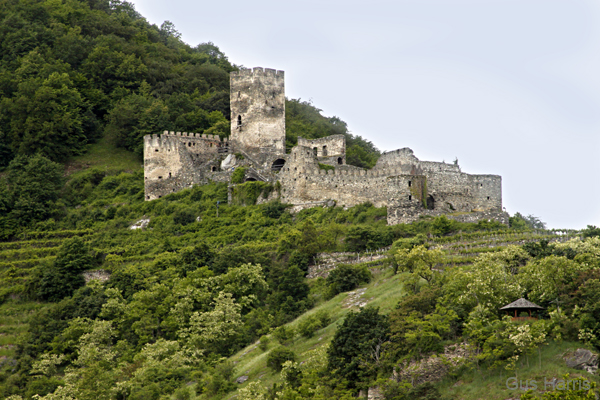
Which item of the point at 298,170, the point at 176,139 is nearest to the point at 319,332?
the point at 298,170

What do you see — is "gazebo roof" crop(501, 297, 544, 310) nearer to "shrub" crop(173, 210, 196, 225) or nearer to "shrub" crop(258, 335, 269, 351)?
"shrub" crop(258, 335, 269, 351)

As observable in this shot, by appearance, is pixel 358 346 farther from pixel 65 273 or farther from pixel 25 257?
pixel 25 257

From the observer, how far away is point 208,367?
126 ft

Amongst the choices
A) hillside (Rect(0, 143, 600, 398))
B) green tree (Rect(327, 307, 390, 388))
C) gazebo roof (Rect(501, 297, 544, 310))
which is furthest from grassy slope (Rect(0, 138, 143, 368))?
gazebo roof (Rect(501, 297, 544, 310))

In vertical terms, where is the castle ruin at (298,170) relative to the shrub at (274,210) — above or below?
above

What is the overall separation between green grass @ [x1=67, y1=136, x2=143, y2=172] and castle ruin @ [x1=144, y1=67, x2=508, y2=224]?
782 cm

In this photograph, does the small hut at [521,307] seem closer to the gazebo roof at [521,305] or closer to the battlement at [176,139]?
the gazebo roof at [521,305]

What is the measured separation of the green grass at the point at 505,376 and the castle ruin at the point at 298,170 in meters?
18.4

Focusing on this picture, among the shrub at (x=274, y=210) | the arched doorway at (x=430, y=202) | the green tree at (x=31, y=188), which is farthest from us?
the green tree at (x=31, y=188)

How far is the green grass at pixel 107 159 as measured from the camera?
230 feet

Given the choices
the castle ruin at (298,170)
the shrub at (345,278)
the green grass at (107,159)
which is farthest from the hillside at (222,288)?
the green grass at (107,159)

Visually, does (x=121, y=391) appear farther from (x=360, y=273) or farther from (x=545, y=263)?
(x=545, y=263)

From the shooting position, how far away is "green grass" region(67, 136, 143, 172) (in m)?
70.1

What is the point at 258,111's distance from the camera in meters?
64.4
